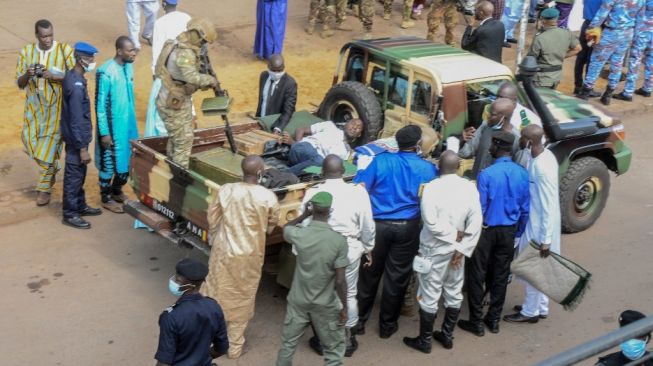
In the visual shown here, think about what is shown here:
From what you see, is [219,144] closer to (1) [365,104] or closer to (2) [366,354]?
(1) [365,104]

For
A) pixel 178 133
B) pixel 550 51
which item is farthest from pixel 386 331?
pixel 550 51

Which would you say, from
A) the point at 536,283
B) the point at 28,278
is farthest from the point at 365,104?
the point at 28,278

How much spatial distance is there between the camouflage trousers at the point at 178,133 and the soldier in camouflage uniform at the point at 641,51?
27.8 feet

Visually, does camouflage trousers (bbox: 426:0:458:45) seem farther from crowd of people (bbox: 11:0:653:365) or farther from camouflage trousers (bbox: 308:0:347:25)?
crowd of people (bbox: 11:0:653:365)

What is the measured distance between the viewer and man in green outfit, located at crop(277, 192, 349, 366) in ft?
21.3

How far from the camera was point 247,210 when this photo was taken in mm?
7035

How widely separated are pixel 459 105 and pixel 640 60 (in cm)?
674

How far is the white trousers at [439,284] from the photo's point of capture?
24.0 ft

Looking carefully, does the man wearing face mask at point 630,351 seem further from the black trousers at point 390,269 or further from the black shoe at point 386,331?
the black shoe at point 386,331

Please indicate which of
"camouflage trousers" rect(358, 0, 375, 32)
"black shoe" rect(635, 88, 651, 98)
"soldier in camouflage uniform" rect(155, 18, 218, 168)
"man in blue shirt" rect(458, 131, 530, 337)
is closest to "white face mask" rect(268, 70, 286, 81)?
"soldier in camouflage uniform" rect(155, 18, 218, 168)

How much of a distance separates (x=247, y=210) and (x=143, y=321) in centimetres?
157

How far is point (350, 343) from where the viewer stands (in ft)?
24.6

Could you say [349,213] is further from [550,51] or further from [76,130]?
[550,51]

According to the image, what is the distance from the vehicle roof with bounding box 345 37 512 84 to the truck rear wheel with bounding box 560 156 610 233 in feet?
4.19
